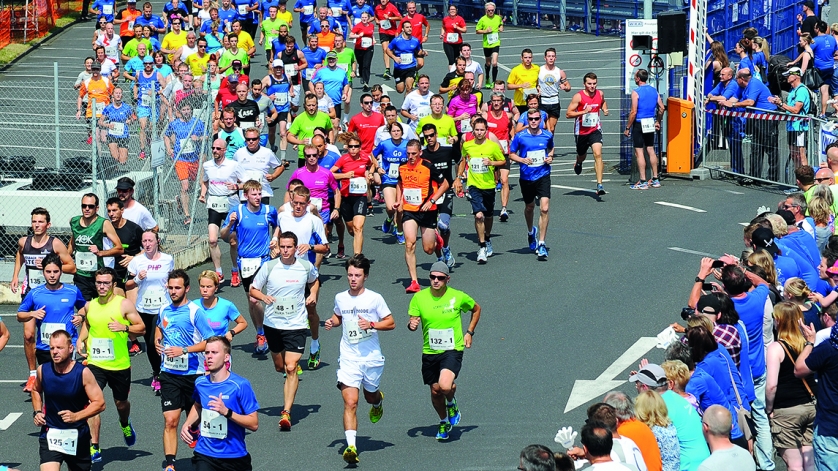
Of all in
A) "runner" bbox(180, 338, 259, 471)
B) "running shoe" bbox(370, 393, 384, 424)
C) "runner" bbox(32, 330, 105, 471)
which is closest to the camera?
Answer: "runner" bbox(180, 338, 259, 471)

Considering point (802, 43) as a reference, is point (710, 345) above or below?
below

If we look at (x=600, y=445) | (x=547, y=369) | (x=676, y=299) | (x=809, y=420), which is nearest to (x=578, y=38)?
(x=676, y=299)

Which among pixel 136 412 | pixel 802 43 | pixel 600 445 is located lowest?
pixel 136 412

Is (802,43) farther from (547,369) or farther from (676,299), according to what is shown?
(547,369)

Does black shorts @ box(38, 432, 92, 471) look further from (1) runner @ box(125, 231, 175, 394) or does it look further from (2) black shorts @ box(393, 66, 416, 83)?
(2) black shorts @ box(393, 66, 416, 83)

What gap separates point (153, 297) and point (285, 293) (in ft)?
5.35

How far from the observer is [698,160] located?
73.2 feet

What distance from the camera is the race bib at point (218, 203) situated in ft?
55.1

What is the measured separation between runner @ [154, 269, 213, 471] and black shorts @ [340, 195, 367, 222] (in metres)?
5.87

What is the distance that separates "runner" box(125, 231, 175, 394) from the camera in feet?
43.2

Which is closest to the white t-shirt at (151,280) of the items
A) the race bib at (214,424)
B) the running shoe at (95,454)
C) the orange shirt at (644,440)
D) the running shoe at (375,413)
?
the running shoe at (95,454)

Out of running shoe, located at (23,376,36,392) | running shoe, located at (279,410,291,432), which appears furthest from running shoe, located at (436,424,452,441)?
running shoe, located at (23,376,36,392)

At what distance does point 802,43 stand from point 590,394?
13770mm

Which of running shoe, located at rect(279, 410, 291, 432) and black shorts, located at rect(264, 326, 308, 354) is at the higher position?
black shorts, located at rect(264, 326, 308, 354)
